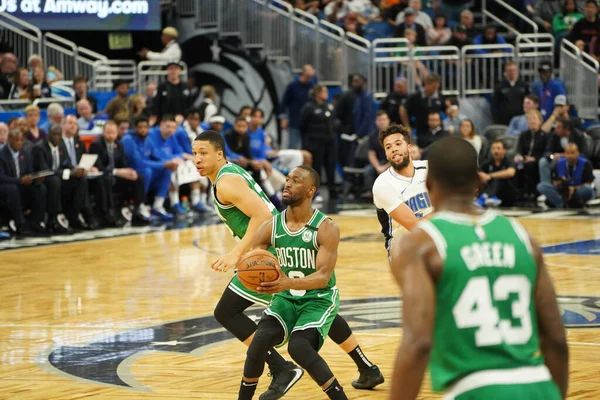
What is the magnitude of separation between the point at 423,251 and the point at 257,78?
20922 millimetres

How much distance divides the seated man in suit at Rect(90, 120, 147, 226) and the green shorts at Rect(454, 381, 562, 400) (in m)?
14.0

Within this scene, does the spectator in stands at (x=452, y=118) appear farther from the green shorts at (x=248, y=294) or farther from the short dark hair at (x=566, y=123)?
the green shorts at (x=248, y=294)

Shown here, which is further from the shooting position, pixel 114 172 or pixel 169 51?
pixel 169 51

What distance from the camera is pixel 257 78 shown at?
24219mm

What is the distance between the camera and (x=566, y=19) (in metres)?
23.0

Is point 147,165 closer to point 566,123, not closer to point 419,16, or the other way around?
point 566,123

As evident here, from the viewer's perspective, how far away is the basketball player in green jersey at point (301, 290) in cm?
652

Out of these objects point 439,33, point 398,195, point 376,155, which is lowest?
point 376,155

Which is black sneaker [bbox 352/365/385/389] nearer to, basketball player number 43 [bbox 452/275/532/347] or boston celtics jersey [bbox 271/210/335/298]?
boston celtics jersey [bbox 271/210/335/298]

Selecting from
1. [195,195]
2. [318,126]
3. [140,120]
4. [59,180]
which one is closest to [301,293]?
[59,180]

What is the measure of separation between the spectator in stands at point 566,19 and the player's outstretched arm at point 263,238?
16.9 metres

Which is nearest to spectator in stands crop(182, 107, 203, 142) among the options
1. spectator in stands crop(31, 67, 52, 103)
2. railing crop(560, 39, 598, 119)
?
spectator in stands crop(31, 67, 52, 103)

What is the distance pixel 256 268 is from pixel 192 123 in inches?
498

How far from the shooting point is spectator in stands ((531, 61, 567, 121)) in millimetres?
20469
